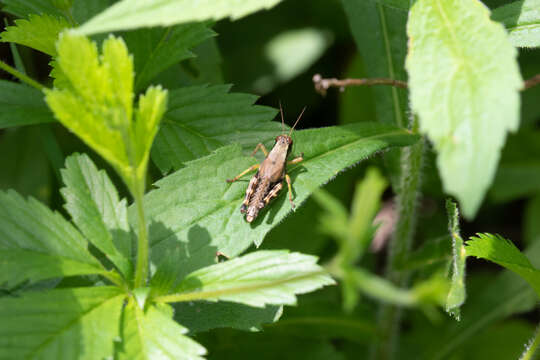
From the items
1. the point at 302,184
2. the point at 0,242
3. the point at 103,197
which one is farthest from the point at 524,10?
the point at 0,242

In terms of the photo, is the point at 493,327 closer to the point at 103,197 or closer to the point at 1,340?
the point at 103,197

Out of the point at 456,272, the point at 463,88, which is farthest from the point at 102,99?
the point at 456,272

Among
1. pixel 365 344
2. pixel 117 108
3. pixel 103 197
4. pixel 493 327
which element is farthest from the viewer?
pixel 493 327

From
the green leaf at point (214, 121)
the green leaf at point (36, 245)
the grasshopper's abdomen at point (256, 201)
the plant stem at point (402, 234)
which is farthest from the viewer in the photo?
the plant stem at point (402, 234)

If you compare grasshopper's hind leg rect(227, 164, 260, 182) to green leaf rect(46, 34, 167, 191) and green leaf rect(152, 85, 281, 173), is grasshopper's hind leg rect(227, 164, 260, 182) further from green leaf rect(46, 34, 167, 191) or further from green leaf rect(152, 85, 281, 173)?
green leaf rect(46, 34, 167, 191)

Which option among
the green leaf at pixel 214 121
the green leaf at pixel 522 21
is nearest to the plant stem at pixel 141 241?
the green leaf at pixel 214 121

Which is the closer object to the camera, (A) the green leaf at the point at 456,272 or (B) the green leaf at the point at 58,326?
(B) the green leaf at the point at 58,326

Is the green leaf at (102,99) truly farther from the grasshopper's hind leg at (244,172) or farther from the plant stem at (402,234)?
the plant stem at (402,234)
